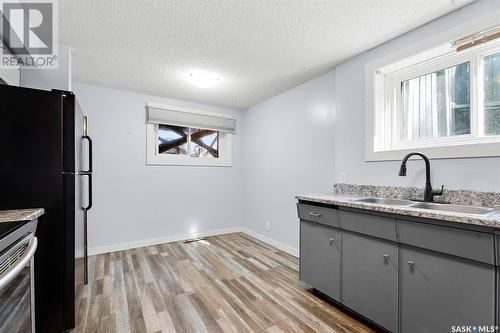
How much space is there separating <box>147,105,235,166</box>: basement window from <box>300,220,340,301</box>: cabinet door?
2.41m

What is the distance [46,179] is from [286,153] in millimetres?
2676

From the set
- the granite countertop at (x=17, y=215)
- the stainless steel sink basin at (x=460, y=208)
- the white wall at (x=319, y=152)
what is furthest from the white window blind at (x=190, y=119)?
the stainless steel sink basin at (x=460, y=208)

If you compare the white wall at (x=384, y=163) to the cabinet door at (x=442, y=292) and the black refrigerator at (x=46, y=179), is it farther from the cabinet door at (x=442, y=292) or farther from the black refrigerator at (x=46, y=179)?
the black refrigerator at (x=46, y=179)

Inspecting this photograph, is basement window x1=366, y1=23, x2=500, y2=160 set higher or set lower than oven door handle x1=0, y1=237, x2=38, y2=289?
higher

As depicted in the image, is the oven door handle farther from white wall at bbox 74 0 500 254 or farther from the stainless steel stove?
white wall at bbox 74 0 500 254

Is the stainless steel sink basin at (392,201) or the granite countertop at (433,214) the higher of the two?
the granite countertop at (433,214)

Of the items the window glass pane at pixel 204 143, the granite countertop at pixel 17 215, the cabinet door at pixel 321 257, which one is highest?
the window glass pane at pixel 204 143

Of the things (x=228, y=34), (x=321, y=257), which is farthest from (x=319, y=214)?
(x=228, y=34)

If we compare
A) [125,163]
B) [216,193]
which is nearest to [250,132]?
[216,193]

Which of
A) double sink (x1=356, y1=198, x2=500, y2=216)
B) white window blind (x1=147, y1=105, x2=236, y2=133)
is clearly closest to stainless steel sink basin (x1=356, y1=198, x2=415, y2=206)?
double sink (x1=356, y1=198, x2=500, y2=216)

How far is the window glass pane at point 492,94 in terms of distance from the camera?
61.9 inches

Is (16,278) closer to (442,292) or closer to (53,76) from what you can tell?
(53,76)

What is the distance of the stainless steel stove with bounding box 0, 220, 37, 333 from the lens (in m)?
0.89

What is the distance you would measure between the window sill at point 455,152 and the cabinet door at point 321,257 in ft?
2.76
